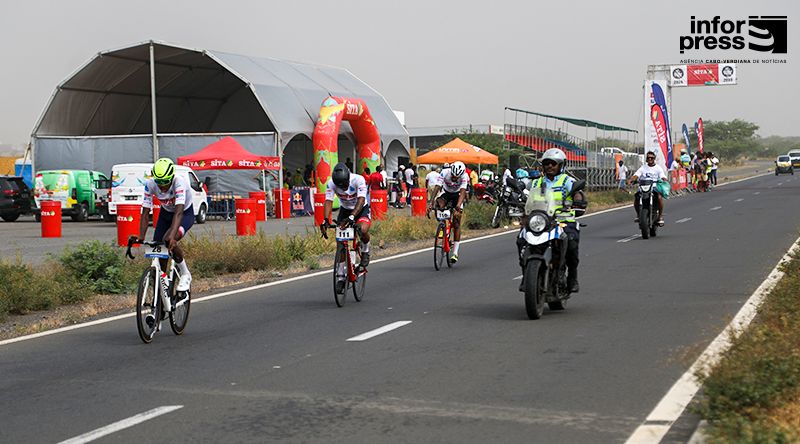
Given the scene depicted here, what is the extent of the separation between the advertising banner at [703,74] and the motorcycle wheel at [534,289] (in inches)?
1824

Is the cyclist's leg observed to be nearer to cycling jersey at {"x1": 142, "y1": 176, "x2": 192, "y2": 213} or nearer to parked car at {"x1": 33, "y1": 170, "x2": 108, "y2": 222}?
cycling jersey at {"x1": 142, "y1": 176, "x2": 192, "y2": 213}

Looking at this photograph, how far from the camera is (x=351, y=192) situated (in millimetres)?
13922

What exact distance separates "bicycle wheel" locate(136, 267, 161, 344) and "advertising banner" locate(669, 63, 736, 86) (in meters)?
48.4

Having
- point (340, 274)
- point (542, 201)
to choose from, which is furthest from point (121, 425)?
point (340, 274)

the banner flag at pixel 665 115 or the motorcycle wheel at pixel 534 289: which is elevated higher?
the banner flag at pixel 665 115

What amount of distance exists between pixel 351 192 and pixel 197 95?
42681mm

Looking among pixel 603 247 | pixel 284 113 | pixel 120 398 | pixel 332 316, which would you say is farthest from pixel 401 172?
pixel 120 398

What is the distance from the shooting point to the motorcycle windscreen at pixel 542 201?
39.5 feet

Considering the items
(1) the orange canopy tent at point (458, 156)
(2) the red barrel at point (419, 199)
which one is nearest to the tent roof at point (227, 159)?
(2) the red barrel at point (419, 199)

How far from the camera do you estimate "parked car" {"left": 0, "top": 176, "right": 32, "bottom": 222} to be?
3975 cm

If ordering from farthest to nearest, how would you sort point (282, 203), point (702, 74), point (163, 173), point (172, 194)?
point (702, 74) → point (282, 203) → point (172, 194) → point (163, 173)

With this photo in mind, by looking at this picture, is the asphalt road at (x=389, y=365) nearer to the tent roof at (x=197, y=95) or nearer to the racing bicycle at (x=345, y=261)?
the racing bicycle at (x=345, y=261)

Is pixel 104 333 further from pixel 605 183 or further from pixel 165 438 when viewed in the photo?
pixel 605 183

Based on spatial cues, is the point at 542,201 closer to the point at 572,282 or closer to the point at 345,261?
the point at 572,282
